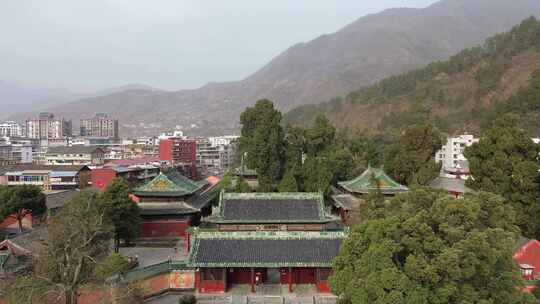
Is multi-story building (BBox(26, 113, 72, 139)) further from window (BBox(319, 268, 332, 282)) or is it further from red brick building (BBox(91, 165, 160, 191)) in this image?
window (BBox(319, 268, 332, 282))

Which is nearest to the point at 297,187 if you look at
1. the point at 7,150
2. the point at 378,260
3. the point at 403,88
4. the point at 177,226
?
the point at 177,226

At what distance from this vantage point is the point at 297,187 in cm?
3762

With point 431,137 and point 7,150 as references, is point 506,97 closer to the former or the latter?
point 431,137

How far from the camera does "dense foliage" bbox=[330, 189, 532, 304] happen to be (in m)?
13.4

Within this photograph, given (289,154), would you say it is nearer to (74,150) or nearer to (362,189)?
(362,189)

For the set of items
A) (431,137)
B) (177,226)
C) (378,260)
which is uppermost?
(431,137)

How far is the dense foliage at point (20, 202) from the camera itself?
29.8m

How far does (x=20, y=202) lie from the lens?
100ft

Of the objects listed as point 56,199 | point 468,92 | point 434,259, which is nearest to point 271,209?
point 434,259

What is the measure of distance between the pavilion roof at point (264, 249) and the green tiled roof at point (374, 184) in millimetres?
11630

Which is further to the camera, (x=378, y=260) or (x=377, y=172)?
(x=377, y=172)

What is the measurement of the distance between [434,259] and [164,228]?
72.1ft

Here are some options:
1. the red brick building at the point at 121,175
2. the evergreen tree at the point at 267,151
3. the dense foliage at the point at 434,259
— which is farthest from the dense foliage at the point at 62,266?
the red brick building at the point at 121,175

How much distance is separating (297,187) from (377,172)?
25.2ft
